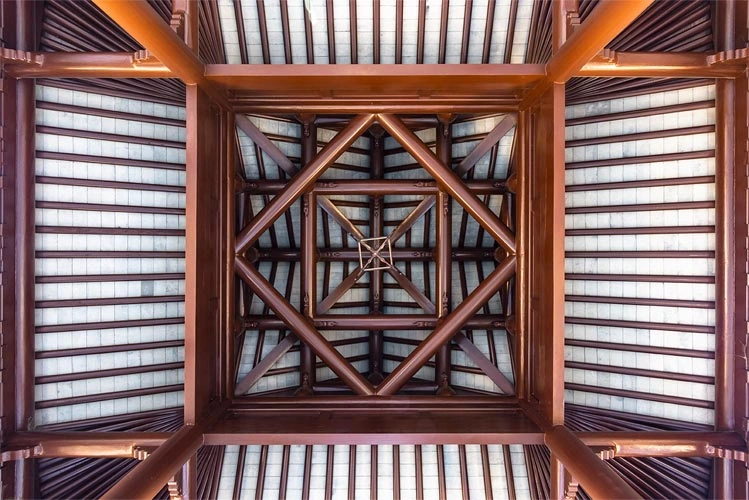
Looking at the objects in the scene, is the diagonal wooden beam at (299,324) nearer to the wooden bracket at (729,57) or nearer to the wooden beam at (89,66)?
the wooden beam at (89,66)

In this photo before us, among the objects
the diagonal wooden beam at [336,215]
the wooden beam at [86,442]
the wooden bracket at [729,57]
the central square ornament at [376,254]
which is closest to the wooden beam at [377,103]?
the diagonal wooden beam at [336,215]

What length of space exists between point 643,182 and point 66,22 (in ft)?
37.4

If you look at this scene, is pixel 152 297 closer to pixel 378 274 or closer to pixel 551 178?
pixel 378 274

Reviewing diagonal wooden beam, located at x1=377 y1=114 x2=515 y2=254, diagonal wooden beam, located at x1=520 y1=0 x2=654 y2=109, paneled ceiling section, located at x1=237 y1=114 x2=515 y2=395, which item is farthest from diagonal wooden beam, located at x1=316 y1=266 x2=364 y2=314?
diagonal wooden beam, located at x1=520 y1=0 x2=654 y2=109

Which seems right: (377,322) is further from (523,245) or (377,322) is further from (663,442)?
(663,442)

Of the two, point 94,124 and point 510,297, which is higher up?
point 94,124

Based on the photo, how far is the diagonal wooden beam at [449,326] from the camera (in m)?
9.17

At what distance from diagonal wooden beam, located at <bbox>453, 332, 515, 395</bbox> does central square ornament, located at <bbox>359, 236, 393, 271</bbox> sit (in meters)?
2.56

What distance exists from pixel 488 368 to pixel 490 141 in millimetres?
4886

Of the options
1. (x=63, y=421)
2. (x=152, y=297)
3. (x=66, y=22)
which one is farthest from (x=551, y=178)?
(x=63, y=421)

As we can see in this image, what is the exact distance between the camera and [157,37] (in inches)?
236

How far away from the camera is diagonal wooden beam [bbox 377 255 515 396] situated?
9172 millimetres

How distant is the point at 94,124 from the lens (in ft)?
30.0

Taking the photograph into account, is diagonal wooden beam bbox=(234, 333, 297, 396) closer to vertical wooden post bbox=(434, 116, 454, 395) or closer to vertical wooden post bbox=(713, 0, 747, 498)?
vertical wooden post bbox=(434, 116, 454, 395)
